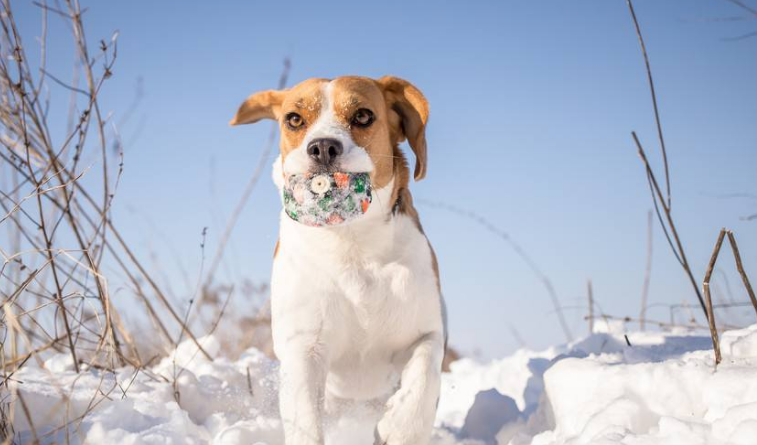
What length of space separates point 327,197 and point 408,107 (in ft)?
2.46

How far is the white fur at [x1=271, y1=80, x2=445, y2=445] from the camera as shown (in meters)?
2.88

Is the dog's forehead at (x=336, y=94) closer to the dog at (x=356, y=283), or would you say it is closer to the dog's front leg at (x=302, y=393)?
the dog at (x=356, y=283)

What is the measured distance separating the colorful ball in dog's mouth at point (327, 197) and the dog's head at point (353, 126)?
0.04 metres

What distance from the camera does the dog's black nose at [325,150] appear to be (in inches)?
108

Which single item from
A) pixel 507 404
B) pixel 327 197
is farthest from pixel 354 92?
pixel 507 404

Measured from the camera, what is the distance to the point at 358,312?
120 inches

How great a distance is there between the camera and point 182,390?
3.77m

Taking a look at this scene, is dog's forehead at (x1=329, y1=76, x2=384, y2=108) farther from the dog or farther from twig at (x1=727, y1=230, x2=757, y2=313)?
twig at (x1=727, y1=230, x2=757, y2=313)

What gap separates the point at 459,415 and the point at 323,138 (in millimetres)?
2588

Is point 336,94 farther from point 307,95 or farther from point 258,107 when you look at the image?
point 258,107

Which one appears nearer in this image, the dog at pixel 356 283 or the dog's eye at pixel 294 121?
the dog at pixel 356 283

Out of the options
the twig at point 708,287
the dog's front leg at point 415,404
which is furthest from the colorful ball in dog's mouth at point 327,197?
the twig at point 708,287

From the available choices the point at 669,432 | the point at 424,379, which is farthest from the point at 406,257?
the point at 669,432

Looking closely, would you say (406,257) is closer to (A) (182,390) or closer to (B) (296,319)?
(B) (296,319)
